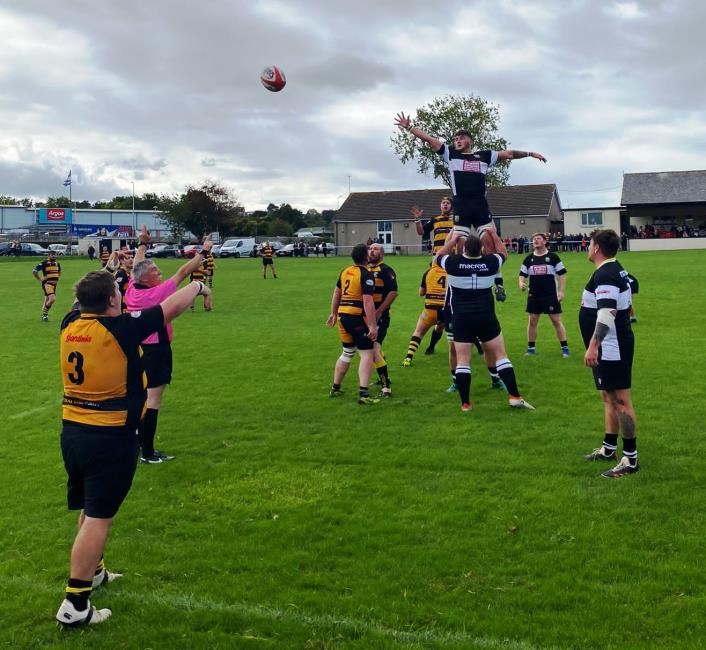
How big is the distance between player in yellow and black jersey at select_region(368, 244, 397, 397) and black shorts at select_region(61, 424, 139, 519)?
19.0ft

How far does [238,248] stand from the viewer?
63.2m

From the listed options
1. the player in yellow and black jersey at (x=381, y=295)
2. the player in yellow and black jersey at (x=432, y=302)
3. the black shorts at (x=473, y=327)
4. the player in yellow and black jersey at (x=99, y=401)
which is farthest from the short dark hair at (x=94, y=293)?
the player in yellow and black jersey at (x=432, y=302)

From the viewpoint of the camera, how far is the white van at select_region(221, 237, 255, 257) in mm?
62562

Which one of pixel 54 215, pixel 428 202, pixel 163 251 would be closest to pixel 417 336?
pixel 163 251

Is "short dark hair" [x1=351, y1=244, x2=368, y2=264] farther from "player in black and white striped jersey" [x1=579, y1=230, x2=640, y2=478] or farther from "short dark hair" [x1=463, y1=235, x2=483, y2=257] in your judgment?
"player in black and white striped jersey" [x1=579, y1=230, x2=640, y2=478]

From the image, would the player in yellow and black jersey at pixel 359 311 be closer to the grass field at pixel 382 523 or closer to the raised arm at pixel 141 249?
the grass field at pixel 382 523

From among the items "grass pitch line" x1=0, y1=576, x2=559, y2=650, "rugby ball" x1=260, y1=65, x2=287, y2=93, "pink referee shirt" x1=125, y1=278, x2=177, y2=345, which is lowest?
"grass pitch line" x1=0, y1=576, x2=559, y2=650

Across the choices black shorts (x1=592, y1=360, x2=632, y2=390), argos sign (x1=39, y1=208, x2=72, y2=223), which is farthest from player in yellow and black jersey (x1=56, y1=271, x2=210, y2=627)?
argos sign (x1=39, y1=208, x2=72, y2=223)

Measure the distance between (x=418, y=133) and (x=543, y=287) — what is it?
450cm

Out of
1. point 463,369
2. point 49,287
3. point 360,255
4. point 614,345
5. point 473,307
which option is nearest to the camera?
point 614,345

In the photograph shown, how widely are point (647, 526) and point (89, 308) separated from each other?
4353 millimetres

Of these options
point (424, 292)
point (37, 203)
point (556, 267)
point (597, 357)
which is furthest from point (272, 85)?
point (37, 203)

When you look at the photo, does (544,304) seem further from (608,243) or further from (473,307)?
(608,243)

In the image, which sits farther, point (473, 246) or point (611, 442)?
point (473, 246)
